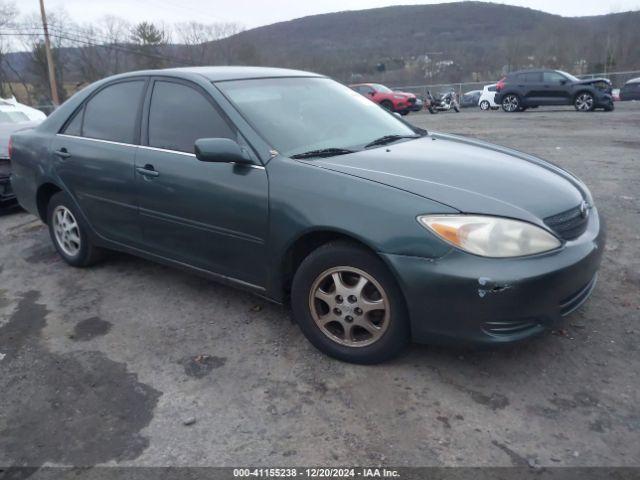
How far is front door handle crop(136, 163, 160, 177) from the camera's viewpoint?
11.9 ft

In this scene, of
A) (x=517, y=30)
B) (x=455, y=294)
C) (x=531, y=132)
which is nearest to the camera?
(x=455, y=294)

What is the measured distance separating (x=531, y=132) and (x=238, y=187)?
11.8 meters

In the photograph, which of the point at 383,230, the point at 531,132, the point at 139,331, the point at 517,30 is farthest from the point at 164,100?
the point at 517,30

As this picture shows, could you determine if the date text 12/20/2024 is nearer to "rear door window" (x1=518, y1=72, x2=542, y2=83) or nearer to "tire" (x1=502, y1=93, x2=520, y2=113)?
"rear door window" (x1=518, y1=72, x2=542, y2=83)

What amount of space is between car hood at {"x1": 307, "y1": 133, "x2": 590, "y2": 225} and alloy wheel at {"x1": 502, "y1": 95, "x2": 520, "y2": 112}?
19.5 m

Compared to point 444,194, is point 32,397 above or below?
below

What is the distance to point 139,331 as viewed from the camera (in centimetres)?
352

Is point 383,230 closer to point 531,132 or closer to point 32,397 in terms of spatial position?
point 32,397

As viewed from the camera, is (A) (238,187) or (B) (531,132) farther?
(B) (531,132)

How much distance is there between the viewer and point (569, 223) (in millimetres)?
2869

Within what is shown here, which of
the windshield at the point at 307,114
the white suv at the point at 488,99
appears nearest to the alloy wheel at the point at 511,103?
the white suv at the point at 488,99

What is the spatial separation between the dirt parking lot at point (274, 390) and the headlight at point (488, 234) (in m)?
0.71

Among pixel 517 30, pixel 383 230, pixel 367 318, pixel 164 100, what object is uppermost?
pixel 517 30

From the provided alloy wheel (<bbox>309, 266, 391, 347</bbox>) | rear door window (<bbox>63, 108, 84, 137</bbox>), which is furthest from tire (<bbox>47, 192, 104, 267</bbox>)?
alloy wheel (<bbox>309, 266, 391, 347</bbox>)
